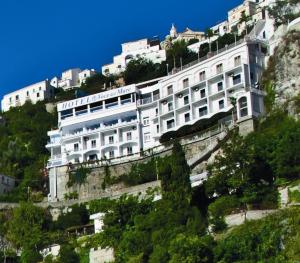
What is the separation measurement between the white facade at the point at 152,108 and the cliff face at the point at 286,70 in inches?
53.3

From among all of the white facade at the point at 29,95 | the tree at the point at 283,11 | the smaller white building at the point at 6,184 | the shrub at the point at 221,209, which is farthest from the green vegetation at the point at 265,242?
the white facade at the point at 29,95

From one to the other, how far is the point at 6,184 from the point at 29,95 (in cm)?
3790

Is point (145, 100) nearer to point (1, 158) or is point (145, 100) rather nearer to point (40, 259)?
point (1, 158)

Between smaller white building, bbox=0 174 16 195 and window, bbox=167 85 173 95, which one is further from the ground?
window, bbox=167 85 173 95

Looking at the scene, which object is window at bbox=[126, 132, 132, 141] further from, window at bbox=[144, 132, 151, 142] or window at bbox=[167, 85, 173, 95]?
window at bbox=[167, 85, 173, 95]

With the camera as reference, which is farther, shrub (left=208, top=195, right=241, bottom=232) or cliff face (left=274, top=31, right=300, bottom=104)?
cliff face (left=274, top=31, right=300, bottom=104)

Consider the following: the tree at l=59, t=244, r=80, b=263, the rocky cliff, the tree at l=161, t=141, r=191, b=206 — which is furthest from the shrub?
the rocky cliff

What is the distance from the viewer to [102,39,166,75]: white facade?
118312mm

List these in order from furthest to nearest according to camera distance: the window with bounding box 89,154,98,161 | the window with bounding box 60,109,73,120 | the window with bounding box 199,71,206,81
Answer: the window with bounding box 60,109,73,120 → the window with bounding box 89,154,98,161 → the window with bounding box 199,71,206,81

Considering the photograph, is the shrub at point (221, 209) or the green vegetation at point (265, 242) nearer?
the green vegetation at point (265, 242)

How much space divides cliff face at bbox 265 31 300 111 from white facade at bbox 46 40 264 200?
1.35m

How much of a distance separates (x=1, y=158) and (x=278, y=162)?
1564 inches

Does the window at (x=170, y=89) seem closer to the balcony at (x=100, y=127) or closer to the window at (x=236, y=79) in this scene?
the balcony at (x=100, y=127)

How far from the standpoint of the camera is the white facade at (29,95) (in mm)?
119438
